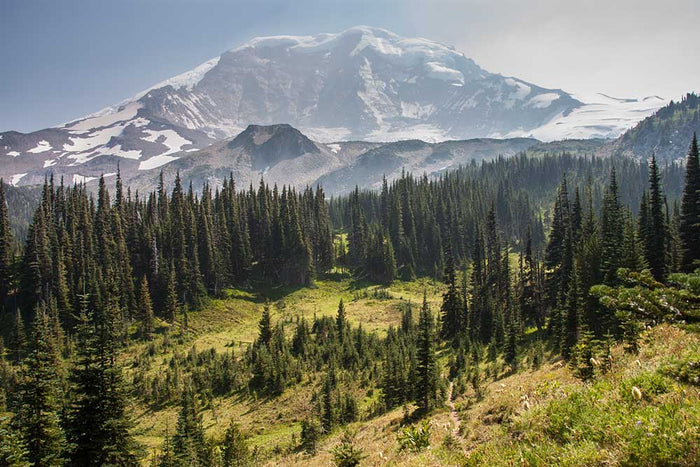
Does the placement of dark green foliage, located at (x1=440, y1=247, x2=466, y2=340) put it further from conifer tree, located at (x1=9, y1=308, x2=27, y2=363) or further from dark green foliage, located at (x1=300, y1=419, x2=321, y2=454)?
conifer tree, located at (x1=9, y1=308, x2=27, y2=363)

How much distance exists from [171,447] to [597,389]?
82.3ft

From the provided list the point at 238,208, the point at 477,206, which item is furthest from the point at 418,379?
the point at 477,206

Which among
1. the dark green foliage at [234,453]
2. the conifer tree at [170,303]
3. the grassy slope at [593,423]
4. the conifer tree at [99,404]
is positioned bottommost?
the conifer tree at [170,303]

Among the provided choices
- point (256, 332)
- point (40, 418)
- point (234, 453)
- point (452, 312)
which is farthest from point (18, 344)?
point (452, 312)

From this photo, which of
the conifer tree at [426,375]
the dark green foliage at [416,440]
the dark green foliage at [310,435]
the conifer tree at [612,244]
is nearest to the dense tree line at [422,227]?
the conifer tree at [612,244]

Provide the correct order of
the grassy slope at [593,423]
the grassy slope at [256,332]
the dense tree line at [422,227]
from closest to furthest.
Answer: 1. the grassy slope at [593,423]
2. the grassy slope at [256,332]
3. the dense tree line at [422,227]

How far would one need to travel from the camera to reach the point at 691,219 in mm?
42375

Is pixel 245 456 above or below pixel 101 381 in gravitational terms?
below

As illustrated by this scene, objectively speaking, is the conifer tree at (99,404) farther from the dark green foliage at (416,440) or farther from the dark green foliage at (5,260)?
the dark green foliage at (5,260)

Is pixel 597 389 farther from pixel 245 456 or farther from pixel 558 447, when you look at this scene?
pixel 245 456

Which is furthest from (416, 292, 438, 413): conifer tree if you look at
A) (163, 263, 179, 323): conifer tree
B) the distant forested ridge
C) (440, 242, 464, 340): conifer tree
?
(163, 263, 179, 323): conifer tree

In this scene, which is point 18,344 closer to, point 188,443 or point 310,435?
point 188,443

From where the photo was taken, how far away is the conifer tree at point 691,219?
1555 inches

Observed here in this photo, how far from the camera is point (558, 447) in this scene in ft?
24.1
